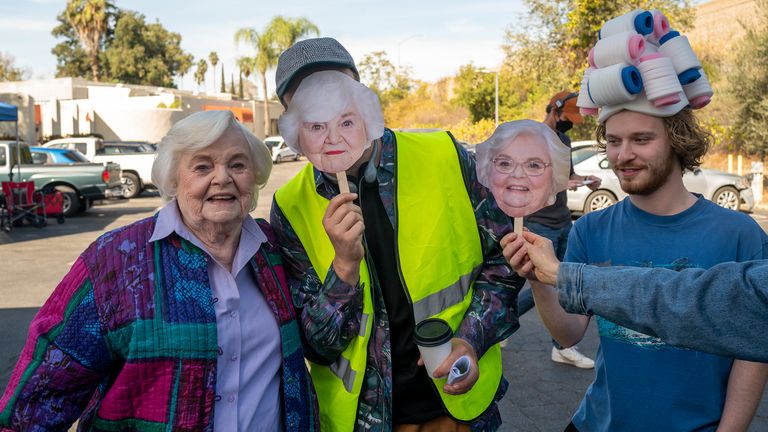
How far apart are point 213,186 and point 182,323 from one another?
0.44 metres

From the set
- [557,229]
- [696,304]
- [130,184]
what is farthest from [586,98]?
[130,184]

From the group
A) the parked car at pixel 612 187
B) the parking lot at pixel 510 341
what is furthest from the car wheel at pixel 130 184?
the parked car at pixel 612 187

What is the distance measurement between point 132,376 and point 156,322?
6.4 inches

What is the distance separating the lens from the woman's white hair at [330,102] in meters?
2.16

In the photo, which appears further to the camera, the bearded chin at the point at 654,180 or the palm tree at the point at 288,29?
the palm tree at the point at 288,29

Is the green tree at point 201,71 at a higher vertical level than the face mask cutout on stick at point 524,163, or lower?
higher

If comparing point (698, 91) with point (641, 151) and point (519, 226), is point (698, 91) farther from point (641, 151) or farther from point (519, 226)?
point (519, 226)

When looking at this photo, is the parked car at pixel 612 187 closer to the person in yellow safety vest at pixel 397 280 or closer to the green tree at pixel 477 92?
the person in yellow safety vest at pixel 397 280

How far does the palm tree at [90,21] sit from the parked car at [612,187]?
47437 millimetres

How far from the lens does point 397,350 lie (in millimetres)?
2227

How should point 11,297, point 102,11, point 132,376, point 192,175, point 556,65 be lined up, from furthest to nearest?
1. point 102,11
2. point 556,65
3. point 11,297
4. point 192,175
5. point 132,376

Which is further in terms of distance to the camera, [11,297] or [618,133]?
[11,297]

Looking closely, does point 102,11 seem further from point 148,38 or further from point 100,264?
point 100,264

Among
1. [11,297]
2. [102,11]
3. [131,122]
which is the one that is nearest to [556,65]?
[11,297]
